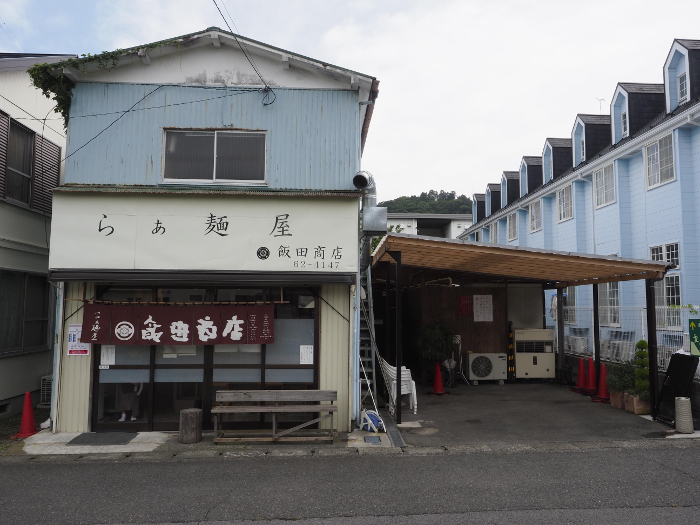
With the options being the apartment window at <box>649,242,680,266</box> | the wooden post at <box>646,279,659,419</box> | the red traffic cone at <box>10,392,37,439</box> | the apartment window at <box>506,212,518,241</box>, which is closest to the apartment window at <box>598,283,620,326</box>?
the apartment window at <box>649,242,680,266</box>

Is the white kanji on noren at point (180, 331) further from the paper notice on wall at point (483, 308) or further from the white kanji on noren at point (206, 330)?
the paper notice on wall at point (483, 308)

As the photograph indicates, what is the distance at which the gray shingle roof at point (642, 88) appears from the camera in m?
17.5

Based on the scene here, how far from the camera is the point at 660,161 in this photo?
15742 mm

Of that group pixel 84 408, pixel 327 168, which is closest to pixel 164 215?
pixel 327 168

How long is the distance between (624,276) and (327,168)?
23.3 feet

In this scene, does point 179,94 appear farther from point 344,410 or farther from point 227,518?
point 227,518

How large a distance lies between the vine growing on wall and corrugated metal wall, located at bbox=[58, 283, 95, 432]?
13.2ft

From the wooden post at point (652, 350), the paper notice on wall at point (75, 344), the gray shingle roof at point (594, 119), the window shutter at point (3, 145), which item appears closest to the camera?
the paper notice on wall at point (75, 344)

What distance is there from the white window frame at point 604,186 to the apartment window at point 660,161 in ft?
5.36

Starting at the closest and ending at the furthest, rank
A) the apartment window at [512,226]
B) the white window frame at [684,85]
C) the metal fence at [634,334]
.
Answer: the metal fence at [634,334]
the white window frame at [684,85]
the apartment window at [512,226]

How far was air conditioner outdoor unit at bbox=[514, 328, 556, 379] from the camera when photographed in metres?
15.5

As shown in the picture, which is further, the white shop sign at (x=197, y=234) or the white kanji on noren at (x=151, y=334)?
the white kanji on noren at (x=151, y=334)

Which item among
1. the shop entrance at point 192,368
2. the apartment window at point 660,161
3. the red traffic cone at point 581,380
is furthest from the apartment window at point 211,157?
the apartment window at point 660,161

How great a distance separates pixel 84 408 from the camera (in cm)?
945
